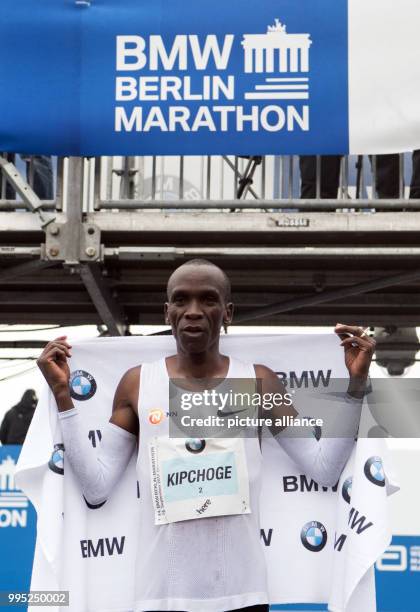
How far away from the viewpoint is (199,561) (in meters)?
A: 3.57

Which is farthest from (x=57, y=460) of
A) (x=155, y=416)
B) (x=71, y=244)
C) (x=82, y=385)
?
(x=71, y=244)

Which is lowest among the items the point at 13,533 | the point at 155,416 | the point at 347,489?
the point at 13,533

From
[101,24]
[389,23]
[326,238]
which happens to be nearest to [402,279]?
[326,238]

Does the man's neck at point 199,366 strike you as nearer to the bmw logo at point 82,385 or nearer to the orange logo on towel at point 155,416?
the orange logo on towel at point 155,416

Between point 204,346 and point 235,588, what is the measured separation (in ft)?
2.88

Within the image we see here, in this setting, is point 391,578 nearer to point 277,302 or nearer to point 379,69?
point 277,302

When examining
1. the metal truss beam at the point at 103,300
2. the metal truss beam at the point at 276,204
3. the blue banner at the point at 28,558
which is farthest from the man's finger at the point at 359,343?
the blue banner at the point at 28,558

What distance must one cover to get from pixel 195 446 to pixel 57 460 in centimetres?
64

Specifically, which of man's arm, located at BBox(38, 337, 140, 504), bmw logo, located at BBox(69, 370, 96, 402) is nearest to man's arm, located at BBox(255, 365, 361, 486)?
man's arm, located at BBox(38, 337, 140, 504)

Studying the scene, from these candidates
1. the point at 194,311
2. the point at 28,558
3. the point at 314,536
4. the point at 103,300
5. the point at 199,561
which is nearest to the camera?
the point at 199,561

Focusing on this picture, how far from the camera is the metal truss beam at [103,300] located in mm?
6164

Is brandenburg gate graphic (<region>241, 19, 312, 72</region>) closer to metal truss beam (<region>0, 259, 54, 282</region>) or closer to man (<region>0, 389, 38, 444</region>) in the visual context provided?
metal truss beam (<region>0, 259, 54, 282</region>)

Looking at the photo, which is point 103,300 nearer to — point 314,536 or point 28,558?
point 28,558

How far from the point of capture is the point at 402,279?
6434mm
